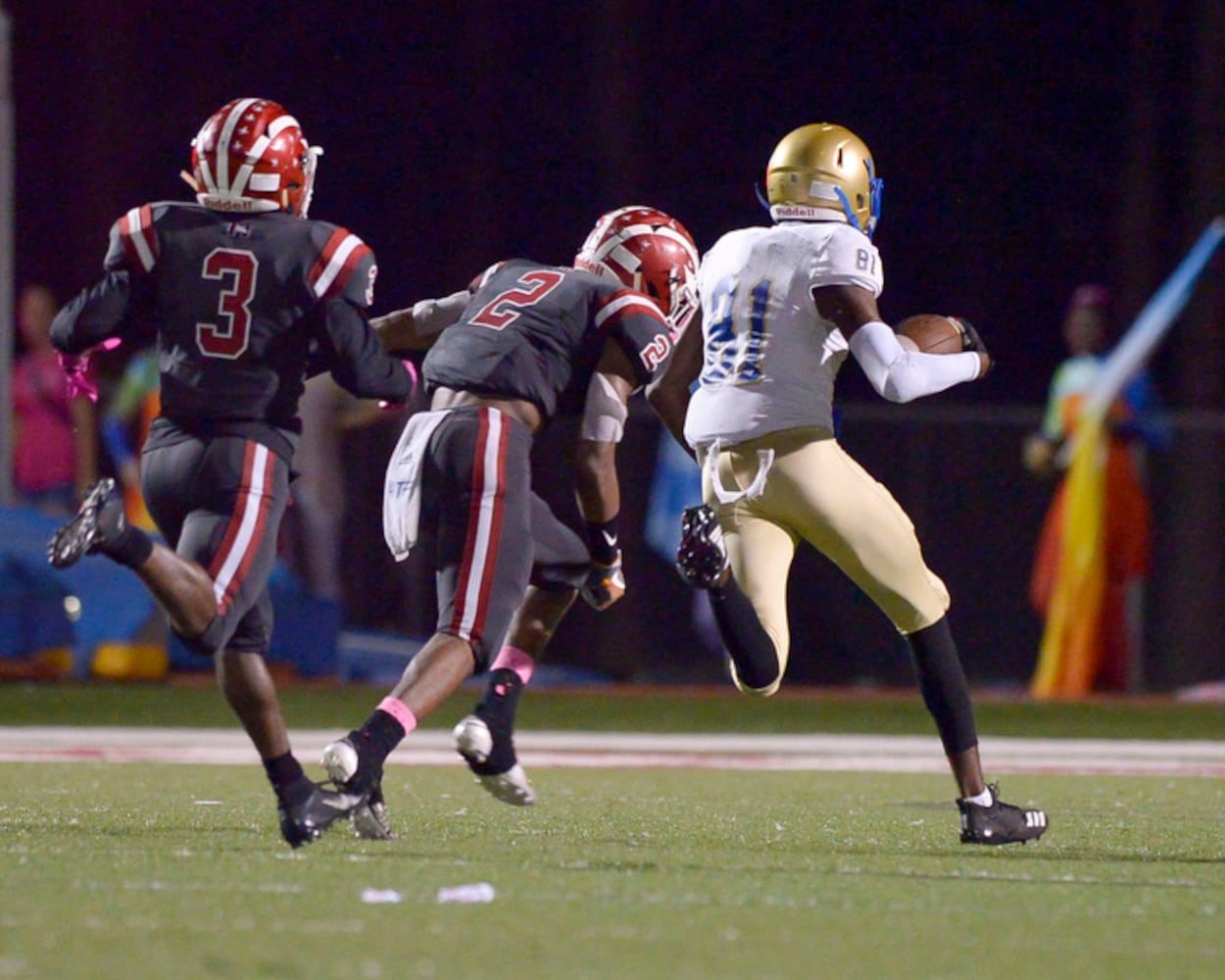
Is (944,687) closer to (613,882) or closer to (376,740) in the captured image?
(613,882)

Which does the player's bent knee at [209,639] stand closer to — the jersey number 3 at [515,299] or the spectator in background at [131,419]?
the jersey number 3 at [515,299]

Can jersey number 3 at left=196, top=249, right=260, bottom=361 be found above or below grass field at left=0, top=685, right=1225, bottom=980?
above

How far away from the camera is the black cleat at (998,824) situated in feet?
18.2

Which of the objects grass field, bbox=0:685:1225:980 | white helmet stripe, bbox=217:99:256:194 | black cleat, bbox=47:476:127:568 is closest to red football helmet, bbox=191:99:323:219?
white helmet stripe, bbox=217:99:256:194

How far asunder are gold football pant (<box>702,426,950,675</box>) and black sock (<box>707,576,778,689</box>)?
50 mm

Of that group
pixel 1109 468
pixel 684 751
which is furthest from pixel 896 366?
pixel 1109 468

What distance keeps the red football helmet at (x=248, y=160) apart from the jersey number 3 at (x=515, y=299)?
65 cm

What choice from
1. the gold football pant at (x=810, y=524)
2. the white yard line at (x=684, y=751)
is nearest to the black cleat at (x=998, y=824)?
the gold football pant at (x=810, y=524)

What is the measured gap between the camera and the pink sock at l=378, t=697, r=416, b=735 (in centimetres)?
528

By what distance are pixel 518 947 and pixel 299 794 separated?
1.31 m

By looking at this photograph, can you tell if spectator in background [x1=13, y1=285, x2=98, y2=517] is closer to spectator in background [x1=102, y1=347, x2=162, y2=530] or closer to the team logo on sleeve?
spectator in background [x1=102, y1=347, x2=162, y2=530]

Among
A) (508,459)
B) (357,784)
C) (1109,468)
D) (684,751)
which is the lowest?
(684,751)

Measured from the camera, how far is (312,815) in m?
5.09

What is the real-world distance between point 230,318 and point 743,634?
54.6 inches
